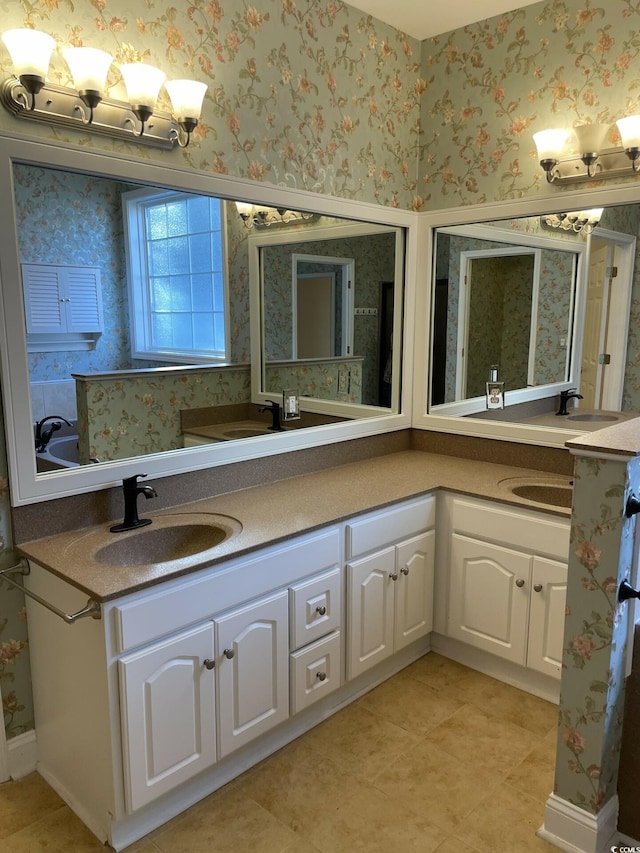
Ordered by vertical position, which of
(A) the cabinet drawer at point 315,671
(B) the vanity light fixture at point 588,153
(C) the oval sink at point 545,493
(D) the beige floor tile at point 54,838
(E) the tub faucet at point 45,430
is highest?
(B) the vanity light fixture at point 588,153

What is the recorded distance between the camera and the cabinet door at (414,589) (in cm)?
263

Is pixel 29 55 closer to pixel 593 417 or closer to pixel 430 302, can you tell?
pixel 430 302

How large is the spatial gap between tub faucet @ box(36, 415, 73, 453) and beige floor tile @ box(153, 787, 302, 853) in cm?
122

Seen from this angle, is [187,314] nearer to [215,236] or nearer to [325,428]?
[215,236]

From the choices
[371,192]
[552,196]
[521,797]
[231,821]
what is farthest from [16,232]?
[521,797]

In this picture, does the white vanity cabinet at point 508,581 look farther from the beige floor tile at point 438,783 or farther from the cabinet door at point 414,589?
the beige floor tile at point 438,783

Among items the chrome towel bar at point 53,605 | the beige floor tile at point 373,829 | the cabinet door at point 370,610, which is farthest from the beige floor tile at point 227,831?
the chrome towel bar at point 53,605

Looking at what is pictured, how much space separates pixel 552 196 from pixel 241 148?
1.32 meters

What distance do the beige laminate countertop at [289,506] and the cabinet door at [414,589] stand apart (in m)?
0.24

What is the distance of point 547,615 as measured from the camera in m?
2.46

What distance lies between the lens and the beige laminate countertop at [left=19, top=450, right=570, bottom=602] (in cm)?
179

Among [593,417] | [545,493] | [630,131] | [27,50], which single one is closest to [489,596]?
[545,493]

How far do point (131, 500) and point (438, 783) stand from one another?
4.51 feet

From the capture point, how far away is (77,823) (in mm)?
1921
